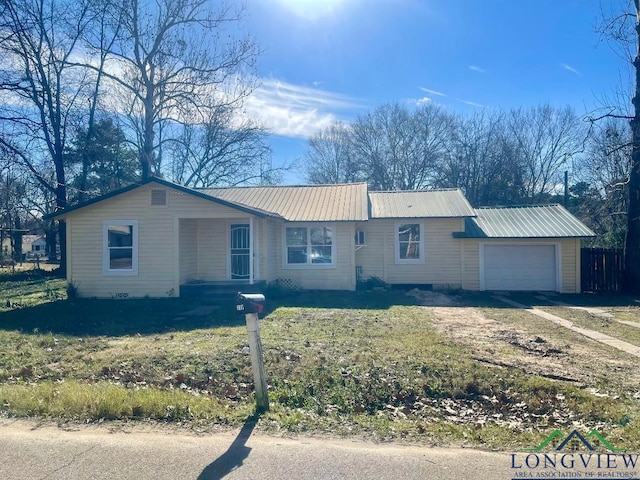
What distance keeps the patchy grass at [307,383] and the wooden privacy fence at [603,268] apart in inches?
369

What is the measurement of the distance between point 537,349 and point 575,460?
4500 millimetres

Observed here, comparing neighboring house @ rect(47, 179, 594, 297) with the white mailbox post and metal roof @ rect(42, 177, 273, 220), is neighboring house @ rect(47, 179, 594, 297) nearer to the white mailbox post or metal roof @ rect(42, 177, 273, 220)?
metal roof @ rect(42, 177, 273, 220)

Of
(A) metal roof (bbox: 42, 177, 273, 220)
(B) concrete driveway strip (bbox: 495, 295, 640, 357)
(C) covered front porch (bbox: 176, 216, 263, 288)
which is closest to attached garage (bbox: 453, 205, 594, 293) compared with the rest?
(B) concrete driveway strip (bbox: 495, 295, 640, 357)

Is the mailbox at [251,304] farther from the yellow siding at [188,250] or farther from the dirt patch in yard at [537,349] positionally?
the yellow siding at [188,250]

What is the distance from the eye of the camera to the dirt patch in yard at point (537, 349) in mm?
6078

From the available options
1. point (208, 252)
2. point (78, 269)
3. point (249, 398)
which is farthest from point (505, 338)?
point (78, 269)

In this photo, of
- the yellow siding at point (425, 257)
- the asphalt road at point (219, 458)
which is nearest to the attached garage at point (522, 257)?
the yellow siding at point (425, 257)

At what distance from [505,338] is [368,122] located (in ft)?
108

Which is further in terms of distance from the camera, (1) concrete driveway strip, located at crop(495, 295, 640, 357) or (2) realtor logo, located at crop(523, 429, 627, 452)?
(1) concrete driveway strip, located at crop(495, 295, 640, 357)

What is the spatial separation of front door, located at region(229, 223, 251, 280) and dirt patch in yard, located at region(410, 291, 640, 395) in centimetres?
735

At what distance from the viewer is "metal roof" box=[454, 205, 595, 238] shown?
16.8 meters

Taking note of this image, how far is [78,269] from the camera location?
1435cm

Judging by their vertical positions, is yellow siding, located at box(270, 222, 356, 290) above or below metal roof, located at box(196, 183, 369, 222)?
below

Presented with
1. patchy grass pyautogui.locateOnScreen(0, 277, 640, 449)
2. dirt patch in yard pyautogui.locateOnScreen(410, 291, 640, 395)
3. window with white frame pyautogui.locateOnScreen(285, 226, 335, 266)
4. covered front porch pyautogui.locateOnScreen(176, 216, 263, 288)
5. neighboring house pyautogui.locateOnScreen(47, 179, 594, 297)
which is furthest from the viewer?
window with white frame pyautogui.locateOnScreen(285, 226, 335, 266)
